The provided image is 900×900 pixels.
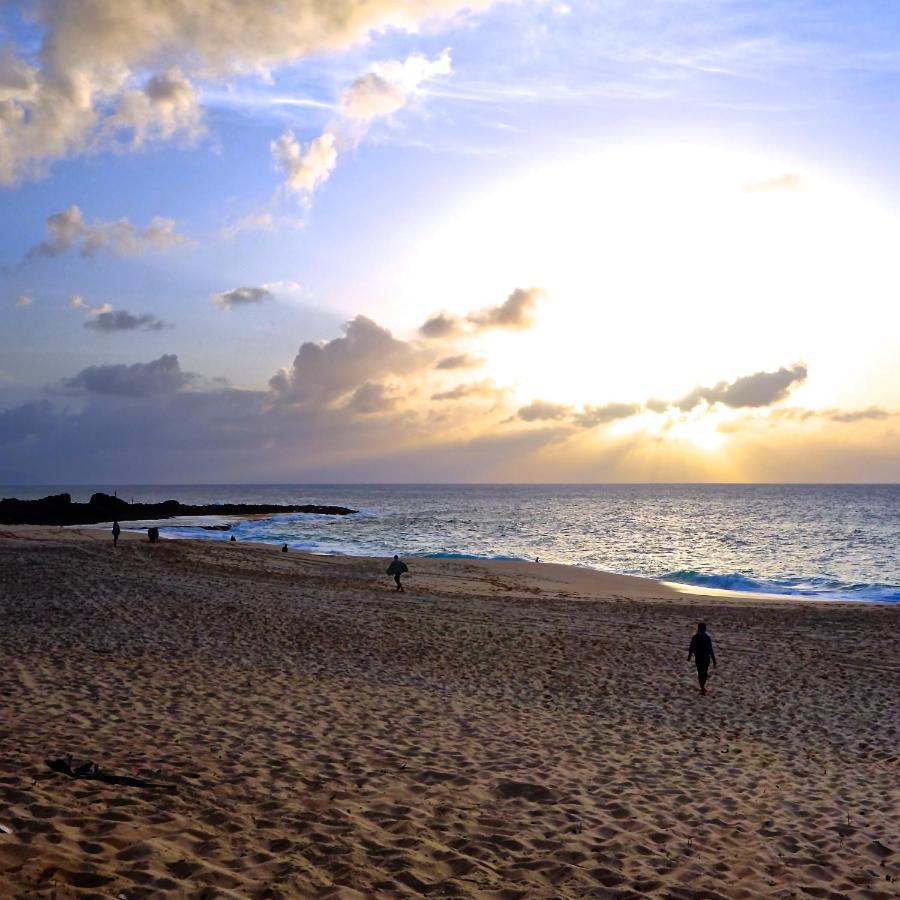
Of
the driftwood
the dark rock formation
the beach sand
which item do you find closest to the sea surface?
the dark rock formation

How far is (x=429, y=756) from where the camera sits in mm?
9633

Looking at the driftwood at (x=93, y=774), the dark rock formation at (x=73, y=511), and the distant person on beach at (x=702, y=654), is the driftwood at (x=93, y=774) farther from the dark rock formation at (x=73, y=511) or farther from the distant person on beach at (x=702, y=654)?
the dark rock formation at (x=73, y=511)

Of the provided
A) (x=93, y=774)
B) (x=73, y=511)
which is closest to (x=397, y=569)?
(x=93, y=774)

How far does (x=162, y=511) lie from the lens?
94875 millimetres

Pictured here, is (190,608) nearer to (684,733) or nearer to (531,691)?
(531,691)

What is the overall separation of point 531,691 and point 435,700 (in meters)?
2.43

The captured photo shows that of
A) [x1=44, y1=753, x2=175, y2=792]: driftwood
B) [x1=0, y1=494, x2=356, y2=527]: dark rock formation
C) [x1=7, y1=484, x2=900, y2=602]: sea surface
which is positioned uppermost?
[x1=44, y1=753, x2=175, y2=792]: driftwood

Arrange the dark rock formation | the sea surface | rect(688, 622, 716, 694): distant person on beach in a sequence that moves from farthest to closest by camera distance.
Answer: the dark rock formation, the sea surface, rect(688, 622, 716, 694): distant person on beach

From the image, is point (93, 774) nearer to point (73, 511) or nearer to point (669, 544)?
point (669, 544)

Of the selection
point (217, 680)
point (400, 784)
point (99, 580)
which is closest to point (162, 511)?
point (99, 580)

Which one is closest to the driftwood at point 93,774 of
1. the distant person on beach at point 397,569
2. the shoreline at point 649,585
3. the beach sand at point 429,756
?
the beach sand at point 429,756

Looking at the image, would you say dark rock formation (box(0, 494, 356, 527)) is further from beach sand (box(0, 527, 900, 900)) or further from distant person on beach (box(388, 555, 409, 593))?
beach sand (box(0, 527, 900, 900))

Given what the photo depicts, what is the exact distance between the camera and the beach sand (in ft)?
20.5

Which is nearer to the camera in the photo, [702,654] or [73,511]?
[702,654]
